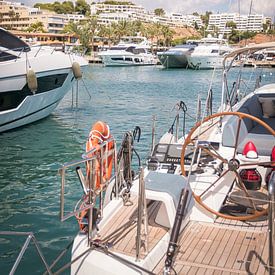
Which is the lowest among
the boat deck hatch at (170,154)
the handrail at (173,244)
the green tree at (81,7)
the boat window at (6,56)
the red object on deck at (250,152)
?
the boat deck hatch at (170,154)

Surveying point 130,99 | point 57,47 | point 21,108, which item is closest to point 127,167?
point 21,108

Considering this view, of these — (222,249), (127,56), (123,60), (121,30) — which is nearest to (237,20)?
(222,249)

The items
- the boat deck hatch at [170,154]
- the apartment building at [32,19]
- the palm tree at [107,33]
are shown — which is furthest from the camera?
the apartment building at [32,19]

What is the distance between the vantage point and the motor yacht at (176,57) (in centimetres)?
6016

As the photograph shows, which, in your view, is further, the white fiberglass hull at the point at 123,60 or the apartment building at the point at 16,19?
the apartment building at the point at 16,19

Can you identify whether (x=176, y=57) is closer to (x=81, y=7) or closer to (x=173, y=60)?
(x=173, y=60)

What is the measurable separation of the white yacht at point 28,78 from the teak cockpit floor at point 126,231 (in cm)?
1073

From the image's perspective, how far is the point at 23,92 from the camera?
16.5 meters

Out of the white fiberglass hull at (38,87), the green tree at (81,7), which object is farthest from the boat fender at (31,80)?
the green tree at (81,7)

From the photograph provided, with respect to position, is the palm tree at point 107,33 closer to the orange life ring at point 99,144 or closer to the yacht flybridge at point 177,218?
the orange life ring at point 99,144

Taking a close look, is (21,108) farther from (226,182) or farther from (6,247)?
(226,182)

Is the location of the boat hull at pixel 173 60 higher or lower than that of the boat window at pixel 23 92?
lower

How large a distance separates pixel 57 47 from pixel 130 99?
8716 millimetres

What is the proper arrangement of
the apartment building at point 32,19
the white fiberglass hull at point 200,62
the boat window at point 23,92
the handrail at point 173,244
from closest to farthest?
the handrail at point 173,244 < the boat window at point 23,92 < the white fiberglass hull at point 200,62 < the apartment building at point 32,19
